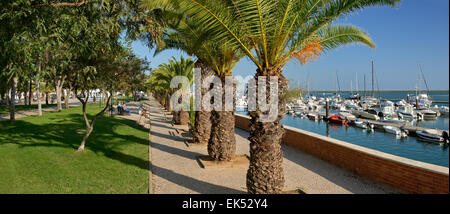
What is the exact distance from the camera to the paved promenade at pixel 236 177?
20.2 feet

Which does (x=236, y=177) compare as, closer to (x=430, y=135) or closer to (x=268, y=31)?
(x=268, y=31)

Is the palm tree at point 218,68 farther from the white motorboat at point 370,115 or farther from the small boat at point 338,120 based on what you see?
the white motorboat at point 370,115

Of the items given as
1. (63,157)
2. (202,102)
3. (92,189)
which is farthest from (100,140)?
(92,189)

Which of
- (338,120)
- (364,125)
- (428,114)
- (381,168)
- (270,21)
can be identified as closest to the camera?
(270,21)

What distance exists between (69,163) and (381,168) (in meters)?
8.92

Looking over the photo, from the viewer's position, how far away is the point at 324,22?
16.9 feet

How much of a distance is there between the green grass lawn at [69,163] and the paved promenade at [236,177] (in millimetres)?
513

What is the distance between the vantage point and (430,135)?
25.0 m

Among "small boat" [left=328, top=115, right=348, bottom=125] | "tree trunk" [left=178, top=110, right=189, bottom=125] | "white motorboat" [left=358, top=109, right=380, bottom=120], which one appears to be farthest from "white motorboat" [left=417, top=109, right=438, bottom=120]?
"tree trunk" [left=178, top=110, right=189, bottom=125]

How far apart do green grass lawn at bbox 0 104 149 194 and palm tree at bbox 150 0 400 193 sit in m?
2.98

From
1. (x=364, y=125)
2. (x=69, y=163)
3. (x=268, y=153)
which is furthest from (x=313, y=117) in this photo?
(x=268, y=153)
